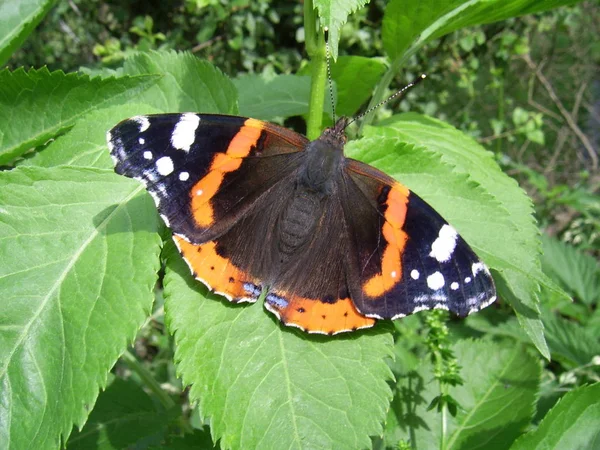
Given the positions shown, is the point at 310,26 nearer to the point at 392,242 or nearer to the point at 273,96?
the point at 273,96

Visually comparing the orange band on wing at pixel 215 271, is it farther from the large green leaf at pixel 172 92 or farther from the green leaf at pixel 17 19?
the green leaf at pixel 17 19

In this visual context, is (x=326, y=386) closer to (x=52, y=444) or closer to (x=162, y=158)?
(x=52, y=444)

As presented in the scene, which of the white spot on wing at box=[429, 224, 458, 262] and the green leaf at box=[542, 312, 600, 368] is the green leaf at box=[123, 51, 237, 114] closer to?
the white spot on wing at box=[429, 224, 458, 262]

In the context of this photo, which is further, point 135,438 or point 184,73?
point 135,438

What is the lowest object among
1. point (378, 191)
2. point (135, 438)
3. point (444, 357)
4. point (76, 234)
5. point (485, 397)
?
point (135, 438)

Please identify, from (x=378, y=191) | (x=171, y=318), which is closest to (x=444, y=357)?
(x=378, y=191)

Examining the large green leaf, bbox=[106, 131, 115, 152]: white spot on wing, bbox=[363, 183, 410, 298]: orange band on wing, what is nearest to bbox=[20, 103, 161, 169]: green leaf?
the large green leaf
